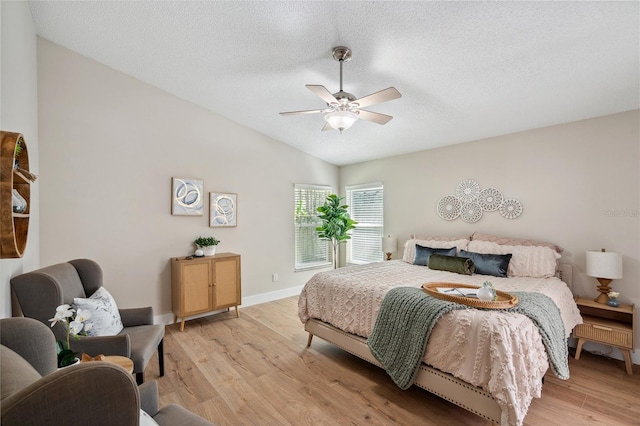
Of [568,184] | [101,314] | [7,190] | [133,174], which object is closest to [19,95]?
[133,174]

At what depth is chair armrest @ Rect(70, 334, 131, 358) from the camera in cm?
195

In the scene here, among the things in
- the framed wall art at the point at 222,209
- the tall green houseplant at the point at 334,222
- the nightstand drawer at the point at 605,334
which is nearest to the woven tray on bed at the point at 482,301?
the nightstand drawer at the point at 605,334

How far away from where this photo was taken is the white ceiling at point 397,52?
81.5 inches

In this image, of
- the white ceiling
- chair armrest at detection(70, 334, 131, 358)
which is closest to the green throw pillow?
the white ceiling

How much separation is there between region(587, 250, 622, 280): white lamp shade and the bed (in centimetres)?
30

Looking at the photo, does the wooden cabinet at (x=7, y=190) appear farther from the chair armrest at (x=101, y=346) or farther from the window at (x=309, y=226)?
the window at (x=309, y=226)

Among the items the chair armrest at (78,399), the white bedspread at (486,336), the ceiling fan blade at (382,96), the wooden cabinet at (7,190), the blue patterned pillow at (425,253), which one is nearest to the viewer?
the chair armrest at (78,399)

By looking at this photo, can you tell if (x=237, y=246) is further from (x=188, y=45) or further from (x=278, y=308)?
(x=188, y=45)

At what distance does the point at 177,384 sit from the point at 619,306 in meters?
4.22

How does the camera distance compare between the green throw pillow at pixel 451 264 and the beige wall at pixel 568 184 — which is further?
the green throw pillow at pixel 451 264

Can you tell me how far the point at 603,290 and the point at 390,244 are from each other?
2.55m

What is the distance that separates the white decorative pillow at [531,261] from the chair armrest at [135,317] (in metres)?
3.78

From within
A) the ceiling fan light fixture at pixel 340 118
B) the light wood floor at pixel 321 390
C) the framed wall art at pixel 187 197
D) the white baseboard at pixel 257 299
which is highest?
the ceiling fan light fixture at pixel 340 118

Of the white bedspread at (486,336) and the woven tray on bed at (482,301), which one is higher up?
the woven tray on bed at (482,301)
